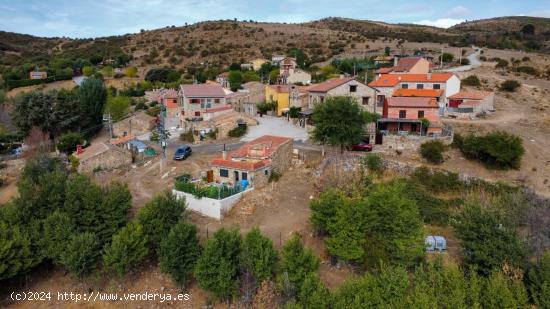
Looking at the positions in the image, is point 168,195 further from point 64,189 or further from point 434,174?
point 434,174

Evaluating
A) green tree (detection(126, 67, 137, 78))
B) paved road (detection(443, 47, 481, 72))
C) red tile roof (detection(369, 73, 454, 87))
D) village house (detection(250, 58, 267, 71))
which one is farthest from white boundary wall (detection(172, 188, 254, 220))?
green tree (detection(126, 67, 137, 78))

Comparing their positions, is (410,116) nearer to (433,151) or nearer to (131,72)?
(433,151)

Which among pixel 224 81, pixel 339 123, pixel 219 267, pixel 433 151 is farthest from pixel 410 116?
pixel 224 81

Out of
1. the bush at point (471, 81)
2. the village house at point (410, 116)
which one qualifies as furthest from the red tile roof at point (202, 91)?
the bush at point (471, 81)

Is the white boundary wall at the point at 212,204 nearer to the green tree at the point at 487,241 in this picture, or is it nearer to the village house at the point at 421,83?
the green tree at the point at 487,241

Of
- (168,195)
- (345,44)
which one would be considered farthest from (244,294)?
(345,44)

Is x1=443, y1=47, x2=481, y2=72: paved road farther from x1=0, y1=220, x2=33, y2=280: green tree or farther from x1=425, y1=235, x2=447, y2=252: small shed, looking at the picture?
x1=0, y1=220, x2=33, y2=280: green tree

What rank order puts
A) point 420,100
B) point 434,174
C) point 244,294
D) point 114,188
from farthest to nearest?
point 420,100
point 434,174
point 114,188
point 244,294
